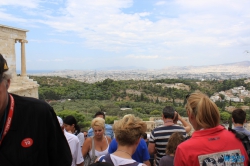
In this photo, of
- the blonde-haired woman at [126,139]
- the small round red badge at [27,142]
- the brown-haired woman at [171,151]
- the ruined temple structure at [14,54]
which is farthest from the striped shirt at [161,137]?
the ruined temple structure at [14,54]

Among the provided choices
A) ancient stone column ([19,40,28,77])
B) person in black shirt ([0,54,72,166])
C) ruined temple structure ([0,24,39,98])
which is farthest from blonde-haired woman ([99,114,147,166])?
ancient stone column ([19,40,28,77])

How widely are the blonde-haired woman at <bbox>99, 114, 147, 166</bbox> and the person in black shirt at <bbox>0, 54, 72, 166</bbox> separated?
0.65 metres

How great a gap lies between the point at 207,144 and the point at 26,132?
1217 mm

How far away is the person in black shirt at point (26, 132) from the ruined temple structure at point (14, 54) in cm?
1149

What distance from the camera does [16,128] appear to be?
1277 millimetres

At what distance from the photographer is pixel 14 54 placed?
43.7ft

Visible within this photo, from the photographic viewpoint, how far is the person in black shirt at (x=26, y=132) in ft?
4.09

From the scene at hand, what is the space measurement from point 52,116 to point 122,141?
94cm

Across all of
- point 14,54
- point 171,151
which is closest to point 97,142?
point 171,151

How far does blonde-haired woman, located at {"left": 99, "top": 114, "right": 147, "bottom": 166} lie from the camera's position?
2.04 m

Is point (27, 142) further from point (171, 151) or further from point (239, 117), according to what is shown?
point (239, 117)

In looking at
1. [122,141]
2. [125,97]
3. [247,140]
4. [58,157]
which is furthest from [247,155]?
[125,97]

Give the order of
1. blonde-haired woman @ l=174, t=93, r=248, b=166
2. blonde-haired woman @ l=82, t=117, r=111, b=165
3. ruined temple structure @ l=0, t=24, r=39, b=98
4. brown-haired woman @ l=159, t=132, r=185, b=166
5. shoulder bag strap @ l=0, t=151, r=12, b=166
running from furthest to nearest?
ruined temple structure @ l=0, t=24, r=39, b=98, blonde-haired woman @ l=82, t=117, r=111, b=165, brown-haired woman @ l=159, t=132, r=185, b=166, blonde-haired woman @ l=174, t=93, r=248, b=166, shoulder bag strap @ l=0, t=151, r=12, b=166

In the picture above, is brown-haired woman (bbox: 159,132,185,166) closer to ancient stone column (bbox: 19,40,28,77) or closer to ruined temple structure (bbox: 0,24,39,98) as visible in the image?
ruined temple structure (bbox: 0,24,39,98)
